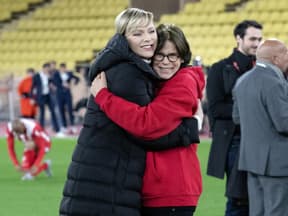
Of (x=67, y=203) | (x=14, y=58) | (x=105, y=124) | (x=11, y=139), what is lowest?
(x=14, y=58)

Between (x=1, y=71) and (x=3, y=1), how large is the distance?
7.54m

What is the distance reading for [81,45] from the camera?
3206 centimetres

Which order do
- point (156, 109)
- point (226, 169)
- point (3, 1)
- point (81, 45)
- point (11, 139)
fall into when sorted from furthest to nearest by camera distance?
1. point (3, 1)
2. point (81, 45)
3. point (11, 139)
4. point (226, 169)
5. point (156, 109)

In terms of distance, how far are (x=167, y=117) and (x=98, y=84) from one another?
44 centimetres

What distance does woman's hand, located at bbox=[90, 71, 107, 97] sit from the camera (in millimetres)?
5723

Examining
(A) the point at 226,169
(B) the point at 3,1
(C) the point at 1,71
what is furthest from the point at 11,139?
(B) the point at 3,1

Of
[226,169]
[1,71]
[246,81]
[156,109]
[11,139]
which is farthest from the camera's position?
[1,71]

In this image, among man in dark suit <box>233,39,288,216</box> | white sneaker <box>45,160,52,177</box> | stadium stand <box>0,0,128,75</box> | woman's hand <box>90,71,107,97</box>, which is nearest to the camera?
woman's hand <box>90,71,107,97</box>

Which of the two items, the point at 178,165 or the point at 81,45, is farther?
the point at 81,45

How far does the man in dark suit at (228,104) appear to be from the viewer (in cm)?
912

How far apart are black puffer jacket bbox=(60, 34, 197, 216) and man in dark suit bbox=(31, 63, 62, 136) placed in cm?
1983

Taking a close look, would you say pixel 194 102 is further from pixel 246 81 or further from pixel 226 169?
pixel 226 169

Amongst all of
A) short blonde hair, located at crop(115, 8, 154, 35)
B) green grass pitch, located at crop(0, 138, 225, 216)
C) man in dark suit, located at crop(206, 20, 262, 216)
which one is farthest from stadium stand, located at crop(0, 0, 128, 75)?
short blonde hair, located at crop(115, 8, 154, 35)

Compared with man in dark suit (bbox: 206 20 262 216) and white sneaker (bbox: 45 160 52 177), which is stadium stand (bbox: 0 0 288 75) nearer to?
white sneaker (bbox: 45 160 52 177)
